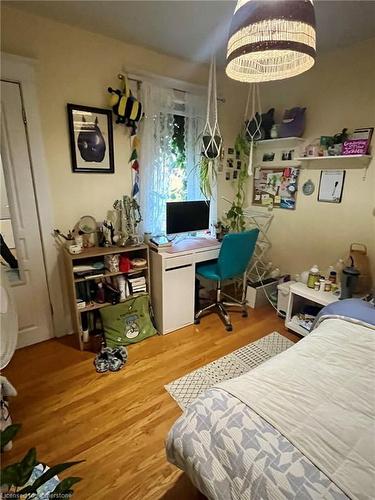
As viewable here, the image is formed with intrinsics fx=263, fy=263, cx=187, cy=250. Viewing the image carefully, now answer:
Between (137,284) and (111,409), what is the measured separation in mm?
991

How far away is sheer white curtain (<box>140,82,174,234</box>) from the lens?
2336mm

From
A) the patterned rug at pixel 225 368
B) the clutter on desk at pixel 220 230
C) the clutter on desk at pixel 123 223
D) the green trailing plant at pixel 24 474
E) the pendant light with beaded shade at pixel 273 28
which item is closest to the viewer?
the green trailing plant at pixel 24 474

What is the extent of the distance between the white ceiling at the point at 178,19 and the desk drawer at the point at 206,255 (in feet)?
5.74

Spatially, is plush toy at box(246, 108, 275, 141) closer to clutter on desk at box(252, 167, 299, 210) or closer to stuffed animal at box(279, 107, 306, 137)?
stuffed animal at box(279, 107, 306, 137)

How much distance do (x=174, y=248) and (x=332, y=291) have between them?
4.68 ft

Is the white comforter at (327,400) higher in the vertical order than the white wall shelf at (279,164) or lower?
lower

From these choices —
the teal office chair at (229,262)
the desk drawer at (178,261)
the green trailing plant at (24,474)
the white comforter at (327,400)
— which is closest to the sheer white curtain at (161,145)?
the desk drawer at (178,261)

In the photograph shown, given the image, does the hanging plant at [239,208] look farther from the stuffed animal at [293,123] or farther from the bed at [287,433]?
the bed at [287,433]

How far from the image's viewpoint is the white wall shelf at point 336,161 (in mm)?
2176

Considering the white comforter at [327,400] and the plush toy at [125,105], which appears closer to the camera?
the white comforter at [327,400]

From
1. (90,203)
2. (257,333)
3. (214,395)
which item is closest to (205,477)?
(214,395)

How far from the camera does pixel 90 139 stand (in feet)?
7.09

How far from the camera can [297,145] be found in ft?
8.66

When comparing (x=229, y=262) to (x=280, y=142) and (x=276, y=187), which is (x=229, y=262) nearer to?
(x=276, y=187)
